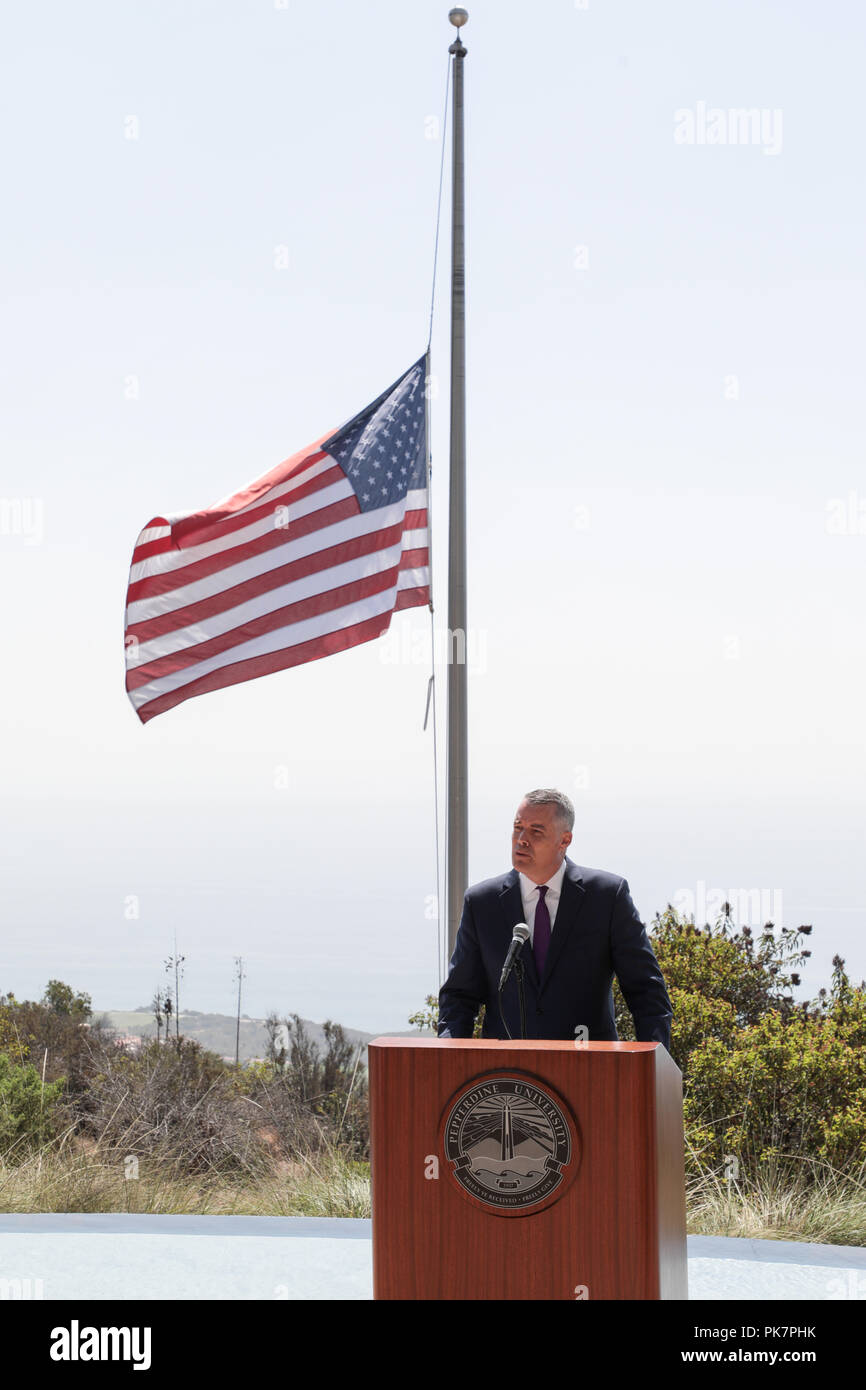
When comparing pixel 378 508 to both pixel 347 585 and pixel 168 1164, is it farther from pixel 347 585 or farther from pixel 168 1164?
pixel 168 1164

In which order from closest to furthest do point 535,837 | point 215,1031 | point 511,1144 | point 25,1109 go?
point 511,1144, point 535,837, point 25,1109, point 215,1031

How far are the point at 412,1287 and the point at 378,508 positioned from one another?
13.9ft

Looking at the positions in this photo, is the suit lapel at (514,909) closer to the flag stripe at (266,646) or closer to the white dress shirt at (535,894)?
the white dress shirt at (535,894)

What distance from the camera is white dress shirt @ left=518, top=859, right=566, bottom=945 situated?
4.01m

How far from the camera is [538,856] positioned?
3908 millimetres

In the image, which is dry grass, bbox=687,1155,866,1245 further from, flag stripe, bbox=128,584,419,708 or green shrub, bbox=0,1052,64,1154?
green shrub, bbox=0,1052,64,1154

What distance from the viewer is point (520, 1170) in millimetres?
3018

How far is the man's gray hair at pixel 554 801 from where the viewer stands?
12.9 ft

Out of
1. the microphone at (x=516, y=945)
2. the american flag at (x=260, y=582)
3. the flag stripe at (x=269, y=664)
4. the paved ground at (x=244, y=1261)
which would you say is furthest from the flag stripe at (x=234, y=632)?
the microphone at (x=516, y=945)

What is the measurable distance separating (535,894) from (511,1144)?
112 cm
